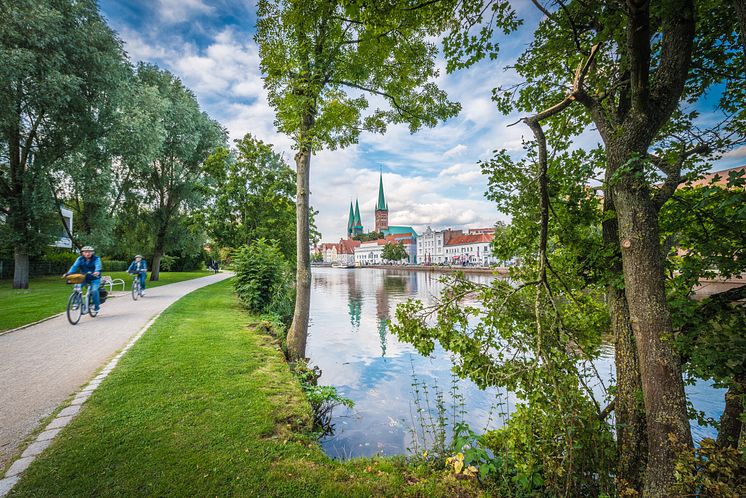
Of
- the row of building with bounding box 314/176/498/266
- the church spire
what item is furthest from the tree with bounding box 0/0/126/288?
the church spire

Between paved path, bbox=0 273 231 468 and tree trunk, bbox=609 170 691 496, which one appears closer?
tree trunk, bbox=609 170 691 496

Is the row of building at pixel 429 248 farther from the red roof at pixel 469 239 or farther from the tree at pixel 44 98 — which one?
the tree at pixel 44 98

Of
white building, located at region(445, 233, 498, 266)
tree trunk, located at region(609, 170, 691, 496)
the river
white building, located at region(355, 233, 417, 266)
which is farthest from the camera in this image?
white building, located at region(355, 233, 417, 266)

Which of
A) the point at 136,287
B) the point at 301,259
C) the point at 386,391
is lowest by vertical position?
the point at 386,391

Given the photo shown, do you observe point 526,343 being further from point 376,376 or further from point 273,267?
point 273,267

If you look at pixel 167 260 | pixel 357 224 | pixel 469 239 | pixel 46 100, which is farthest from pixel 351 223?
pixel 46 100

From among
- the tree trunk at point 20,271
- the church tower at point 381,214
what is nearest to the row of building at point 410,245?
the church tower at point 381,214

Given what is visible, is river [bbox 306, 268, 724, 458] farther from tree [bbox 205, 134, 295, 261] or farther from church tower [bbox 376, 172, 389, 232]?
church tower [bbox 376, 172, 389, 232]

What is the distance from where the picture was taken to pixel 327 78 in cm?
679

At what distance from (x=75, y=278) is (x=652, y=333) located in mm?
11248

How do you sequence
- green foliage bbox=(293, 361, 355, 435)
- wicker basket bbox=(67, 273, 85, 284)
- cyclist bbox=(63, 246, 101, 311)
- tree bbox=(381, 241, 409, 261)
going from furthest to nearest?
tree bbox=(381, 241, 409, 261) → cyclist bbox=(63, 246, 101, 311) → wicker basket bbox=(67, 273, 85, 284) → green foliage bbox=(293, 361, 355, 435)

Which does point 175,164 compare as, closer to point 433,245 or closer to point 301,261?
point 301,261

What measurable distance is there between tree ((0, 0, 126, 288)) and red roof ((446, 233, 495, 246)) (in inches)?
3136

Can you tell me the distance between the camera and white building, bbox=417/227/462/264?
101 meters
